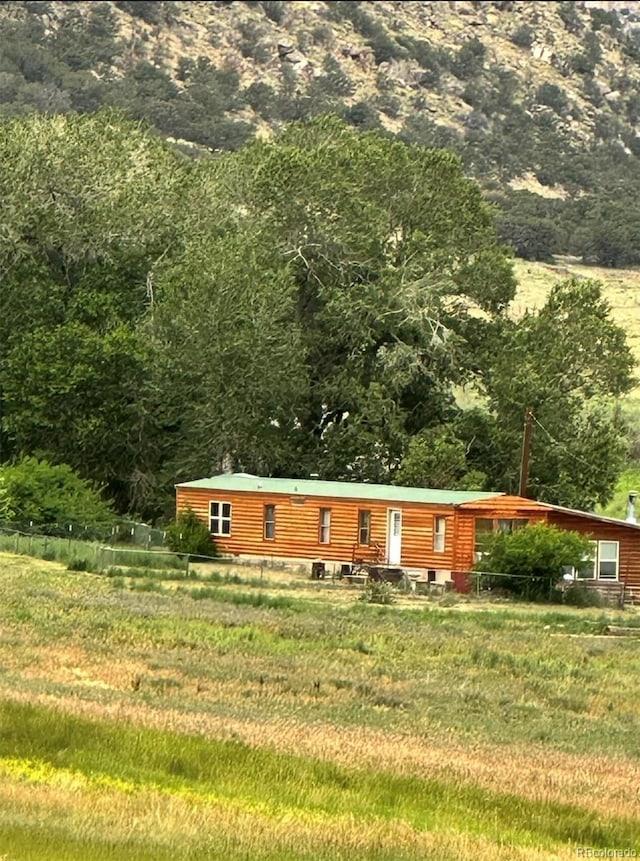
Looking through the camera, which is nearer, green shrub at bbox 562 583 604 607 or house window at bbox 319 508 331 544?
green shrub at bbox 562 583 604 607

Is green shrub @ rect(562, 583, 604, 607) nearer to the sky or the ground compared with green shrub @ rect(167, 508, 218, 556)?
nearer to the ground

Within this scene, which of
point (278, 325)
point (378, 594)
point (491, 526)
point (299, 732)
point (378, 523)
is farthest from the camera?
point (278, 325)

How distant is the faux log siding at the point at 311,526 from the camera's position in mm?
50688

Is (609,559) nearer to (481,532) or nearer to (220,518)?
(481,532)

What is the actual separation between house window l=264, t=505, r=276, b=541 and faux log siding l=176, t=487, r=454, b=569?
0.11 metres

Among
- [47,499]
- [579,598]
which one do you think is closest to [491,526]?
[579,598]

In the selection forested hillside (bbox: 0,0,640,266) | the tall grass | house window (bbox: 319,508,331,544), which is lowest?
the tall grass

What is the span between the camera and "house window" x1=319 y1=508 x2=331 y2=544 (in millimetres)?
52281

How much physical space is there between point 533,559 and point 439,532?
3.86m

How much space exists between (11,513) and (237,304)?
33.3 feet

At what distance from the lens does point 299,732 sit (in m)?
19.7

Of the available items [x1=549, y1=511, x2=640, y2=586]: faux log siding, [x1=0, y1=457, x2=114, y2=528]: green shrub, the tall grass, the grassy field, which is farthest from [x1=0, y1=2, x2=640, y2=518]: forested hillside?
the tall grass

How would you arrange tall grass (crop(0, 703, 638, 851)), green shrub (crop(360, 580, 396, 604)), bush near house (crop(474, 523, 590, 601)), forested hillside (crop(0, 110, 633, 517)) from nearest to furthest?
tall grass (crop(0, 703, 638, 851)) < green shrub (crop(360, 580, 396, 604)) < bush near house (crop(474, 523, 590, 601)) < forested hillside (crop(0, 110, 633, 517))

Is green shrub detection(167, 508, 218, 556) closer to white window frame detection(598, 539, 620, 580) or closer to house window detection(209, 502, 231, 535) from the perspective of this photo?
house window detection(209, 502, 231, 535)
